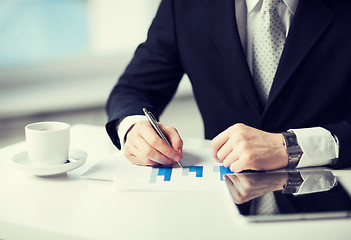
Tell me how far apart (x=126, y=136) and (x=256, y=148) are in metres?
0.38

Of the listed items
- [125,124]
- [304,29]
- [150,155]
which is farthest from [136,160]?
[304,29]

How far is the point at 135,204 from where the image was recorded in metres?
0.85

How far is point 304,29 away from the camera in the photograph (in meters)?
1.27

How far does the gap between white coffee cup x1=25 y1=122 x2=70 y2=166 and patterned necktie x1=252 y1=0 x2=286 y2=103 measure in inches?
25.4

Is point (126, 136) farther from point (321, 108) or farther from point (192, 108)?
point (192, 108)

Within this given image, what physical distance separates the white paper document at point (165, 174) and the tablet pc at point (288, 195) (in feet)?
0.18

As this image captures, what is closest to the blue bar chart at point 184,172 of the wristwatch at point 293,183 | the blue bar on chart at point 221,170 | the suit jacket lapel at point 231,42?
the blue bar on chart at point 221,170

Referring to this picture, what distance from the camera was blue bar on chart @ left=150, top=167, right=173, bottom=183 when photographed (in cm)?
97

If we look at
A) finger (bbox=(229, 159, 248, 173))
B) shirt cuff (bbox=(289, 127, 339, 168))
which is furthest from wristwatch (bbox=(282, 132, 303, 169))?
finger (bbox=(229, 159, 248, 173))

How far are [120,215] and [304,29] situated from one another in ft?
2.56

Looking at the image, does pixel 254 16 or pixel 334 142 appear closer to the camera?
pixel 334 142

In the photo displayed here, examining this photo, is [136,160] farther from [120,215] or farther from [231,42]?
[231,42]

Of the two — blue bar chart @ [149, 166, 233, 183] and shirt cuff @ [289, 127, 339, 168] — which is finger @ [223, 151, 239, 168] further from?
shirt cuff @ [289, 127, 339, 168]

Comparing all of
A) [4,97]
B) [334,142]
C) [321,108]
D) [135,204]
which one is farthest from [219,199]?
[4,97]
